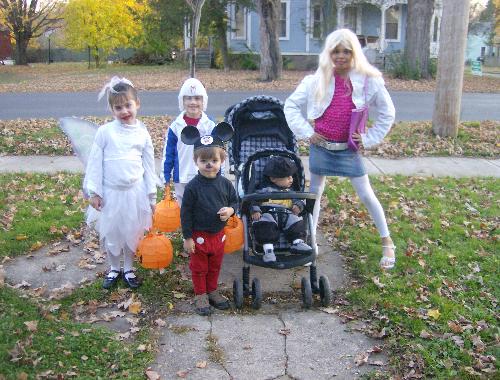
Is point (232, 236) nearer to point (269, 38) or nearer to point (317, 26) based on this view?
point (269, 38)

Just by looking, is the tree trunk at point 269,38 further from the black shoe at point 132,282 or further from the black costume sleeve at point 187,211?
the black costume sleeve at point 187,211

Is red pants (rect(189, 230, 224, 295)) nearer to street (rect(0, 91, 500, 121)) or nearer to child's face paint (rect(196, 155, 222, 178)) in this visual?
child's face paint (rect(196, 155, 222, 178))

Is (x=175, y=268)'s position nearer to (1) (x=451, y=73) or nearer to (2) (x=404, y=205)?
(2) (x=404, y=205)

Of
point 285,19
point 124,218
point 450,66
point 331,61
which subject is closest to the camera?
point 124,218

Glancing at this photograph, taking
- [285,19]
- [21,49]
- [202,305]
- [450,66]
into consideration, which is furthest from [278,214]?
[21,49]

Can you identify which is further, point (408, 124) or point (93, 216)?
point (408, 124)

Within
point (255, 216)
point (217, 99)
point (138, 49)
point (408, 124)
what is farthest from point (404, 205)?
point (138, 49)

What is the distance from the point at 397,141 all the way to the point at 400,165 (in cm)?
147

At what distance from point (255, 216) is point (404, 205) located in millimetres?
3295

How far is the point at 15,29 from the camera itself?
3869cm

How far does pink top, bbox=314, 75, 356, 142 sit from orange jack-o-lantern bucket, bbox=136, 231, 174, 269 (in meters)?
1.76

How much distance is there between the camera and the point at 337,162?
16.8ft

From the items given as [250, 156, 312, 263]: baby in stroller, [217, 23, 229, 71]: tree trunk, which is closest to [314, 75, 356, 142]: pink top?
[250, 156, 312, 263]: baby in stroller

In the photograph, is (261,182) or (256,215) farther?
(261,182)
